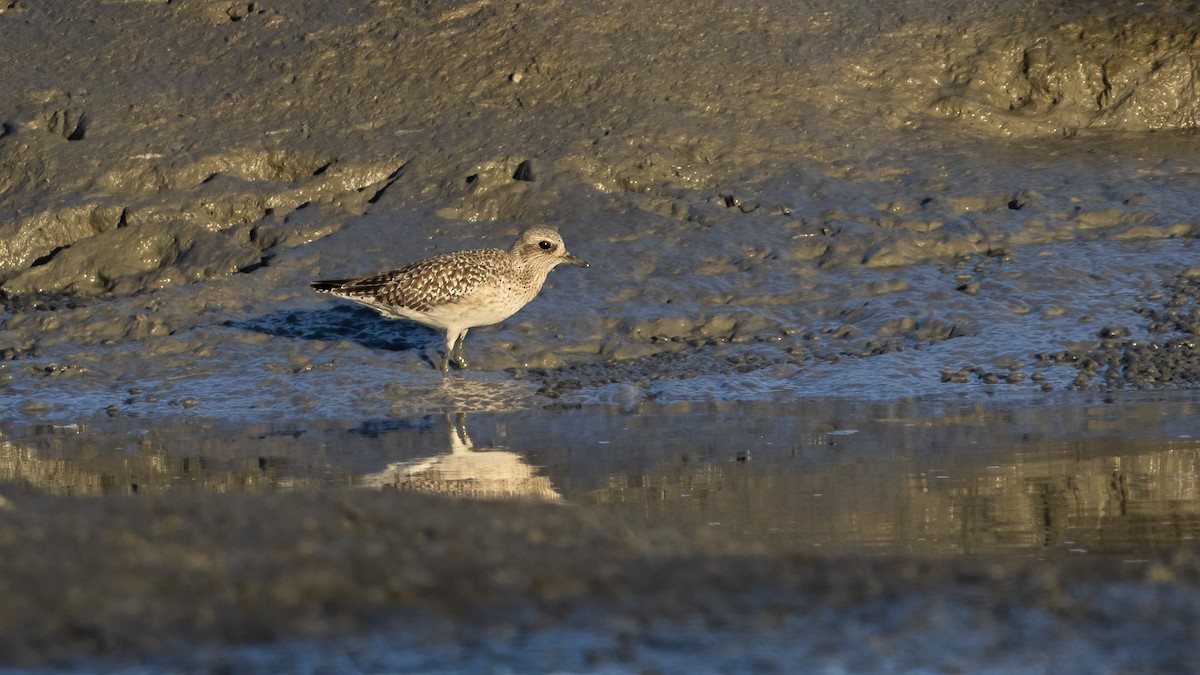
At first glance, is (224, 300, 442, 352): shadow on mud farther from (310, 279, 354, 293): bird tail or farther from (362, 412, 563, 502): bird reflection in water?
(362, 412, 563, 502): bird reflection in water

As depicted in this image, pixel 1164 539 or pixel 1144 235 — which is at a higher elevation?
pixel 1144 235

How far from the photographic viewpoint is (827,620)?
4.86 meters

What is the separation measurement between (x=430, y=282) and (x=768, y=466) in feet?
11.1

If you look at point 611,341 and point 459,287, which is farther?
point 611,341

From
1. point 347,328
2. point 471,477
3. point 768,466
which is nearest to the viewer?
point 471,477

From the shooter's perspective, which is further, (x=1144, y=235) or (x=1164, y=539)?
(x=1144, y=235)

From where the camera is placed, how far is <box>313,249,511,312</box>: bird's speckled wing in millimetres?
10242

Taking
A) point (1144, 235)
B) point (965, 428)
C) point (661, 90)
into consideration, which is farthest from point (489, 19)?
point (965, 428)

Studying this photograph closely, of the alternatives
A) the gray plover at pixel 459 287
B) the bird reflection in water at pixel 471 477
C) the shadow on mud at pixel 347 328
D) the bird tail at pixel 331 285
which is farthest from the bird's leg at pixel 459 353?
Answer: the bird reflection in water at pixel 471 477

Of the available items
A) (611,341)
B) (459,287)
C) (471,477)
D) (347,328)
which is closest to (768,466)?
(471,477)

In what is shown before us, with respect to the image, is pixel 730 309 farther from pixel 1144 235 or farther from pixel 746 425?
pixel 1144 235

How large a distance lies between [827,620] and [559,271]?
6858mm

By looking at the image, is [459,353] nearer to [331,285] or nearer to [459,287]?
[459,287]

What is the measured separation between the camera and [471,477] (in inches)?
292
